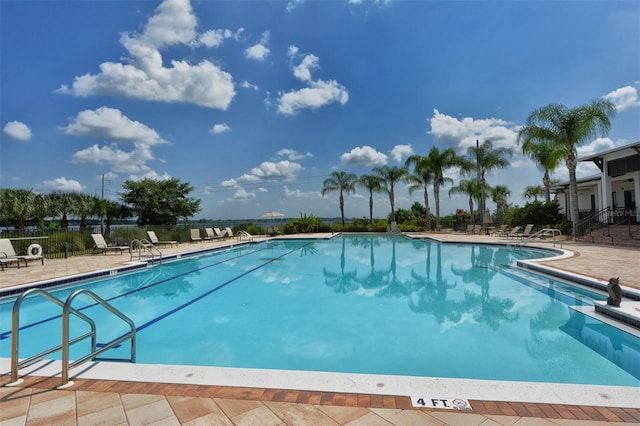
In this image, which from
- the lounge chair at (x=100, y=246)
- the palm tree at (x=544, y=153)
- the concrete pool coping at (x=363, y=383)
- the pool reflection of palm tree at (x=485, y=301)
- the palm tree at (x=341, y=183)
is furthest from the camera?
the palm tree at (x=341, y=183)

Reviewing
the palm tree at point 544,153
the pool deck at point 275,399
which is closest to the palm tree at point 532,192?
the palm tree at point 544,153

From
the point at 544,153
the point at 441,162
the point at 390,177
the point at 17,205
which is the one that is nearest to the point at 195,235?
the point at 17,205

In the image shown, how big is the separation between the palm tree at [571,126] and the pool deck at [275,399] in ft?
62.3

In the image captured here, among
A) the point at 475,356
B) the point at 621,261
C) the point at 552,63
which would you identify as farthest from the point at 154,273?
the point at 552,63

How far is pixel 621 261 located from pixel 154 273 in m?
14.4

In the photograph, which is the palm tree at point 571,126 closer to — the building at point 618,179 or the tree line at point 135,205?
the building at point 618,179

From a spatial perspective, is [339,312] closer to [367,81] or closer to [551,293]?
[551,293]

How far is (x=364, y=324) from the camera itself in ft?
18.5

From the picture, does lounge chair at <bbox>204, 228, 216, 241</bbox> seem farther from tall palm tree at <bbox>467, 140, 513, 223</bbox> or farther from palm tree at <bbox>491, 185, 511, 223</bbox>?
palm tree at <bbox>491, 185, 511, 223</bbox>

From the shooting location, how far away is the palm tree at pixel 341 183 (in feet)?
104

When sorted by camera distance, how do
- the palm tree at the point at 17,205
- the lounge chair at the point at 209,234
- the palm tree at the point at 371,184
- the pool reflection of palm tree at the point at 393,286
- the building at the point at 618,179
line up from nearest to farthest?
the pool reflection of palm tree at the point at 393,286 < the building at the point at 618,179 < the palm tree at the point at 17,205 < the lounge chair at the point at 209,234 < the palm tree at the point at 371,184

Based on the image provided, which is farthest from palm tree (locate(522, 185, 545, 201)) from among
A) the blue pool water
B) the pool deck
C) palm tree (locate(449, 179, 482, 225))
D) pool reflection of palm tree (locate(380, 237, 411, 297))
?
the pool deck

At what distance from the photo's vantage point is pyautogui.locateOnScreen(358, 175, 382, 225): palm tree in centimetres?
3077

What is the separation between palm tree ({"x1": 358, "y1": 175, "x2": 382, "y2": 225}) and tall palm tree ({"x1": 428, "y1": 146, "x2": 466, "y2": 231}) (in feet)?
17.2
